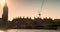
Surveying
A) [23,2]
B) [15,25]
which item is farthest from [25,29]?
[23,2]

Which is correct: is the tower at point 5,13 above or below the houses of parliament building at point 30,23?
above

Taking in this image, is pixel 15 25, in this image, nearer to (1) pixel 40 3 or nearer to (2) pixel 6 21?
(2) pixel 6 21

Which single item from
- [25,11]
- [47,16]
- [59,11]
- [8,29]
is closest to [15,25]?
[8,29]

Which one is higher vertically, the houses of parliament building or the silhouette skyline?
the silhouette skyline

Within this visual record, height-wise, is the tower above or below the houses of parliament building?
above

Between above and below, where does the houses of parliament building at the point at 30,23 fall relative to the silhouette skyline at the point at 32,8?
below

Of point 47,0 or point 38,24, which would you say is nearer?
point 38,24

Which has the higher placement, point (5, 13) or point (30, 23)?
point (5, 13)

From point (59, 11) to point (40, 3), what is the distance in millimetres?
263

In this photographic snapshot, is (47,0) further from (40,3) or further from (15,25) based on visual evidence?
(15,25)

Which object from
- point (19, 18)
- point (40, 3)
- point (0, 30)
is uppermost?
point (40, 3)

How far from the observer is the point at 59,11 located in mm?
2072

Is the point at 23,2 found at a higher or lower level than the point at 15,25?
higher

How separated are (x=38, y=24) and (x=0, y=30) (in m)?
0.45
